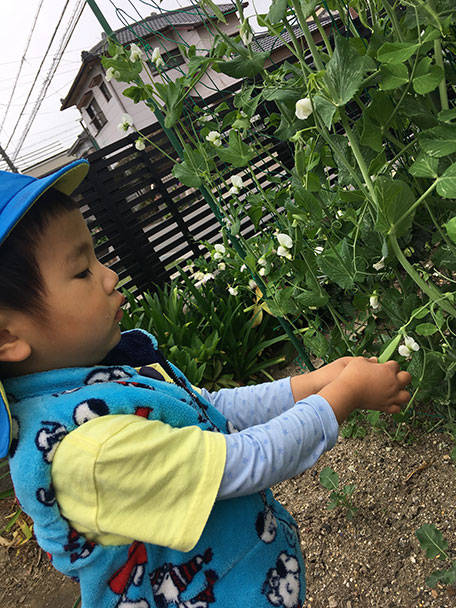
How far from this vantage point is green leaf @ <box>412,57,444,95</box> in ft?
2.68

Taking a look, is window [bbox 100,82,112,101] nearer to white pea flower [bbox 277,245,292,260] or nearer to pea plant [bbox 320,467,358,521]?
white pea flower [bbox 277,245,292,260]

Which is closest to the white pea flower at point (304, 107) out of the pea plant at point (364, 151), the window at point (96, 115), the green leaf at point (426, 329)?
the pea plant at point (364, 151)

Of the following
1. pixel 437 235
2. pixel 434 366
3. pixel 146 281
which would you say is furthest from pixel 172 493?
pixel 146 281

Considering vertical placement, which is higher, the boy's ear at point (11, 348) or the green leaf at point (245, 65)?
the green leaf at point (245, 65)

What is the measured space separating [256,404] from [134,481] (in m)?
0.48

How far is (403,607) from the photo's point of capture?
1291 mm

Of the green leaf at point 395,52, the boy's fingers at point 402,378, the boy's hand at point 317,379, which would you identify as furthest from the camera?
the boy's hand at point 317,379

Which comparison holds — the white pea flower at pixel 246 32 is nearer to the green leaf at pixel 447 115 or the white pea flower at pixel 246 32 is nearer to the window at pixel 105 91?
the green leaf at pixel 447 115

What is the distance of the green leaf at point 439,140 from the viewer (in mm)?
807

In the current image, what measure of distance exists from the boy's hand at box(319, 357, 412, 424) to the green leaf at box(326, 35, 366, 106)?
0.49 meters

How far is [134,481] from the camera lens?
69 centimetres

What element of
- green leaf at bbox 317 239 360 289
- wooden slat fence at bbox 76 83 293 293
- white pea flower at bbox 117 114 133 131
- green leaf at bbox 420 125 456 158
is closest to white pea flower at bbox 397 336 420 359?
green leaf at bbox 317 239 360 289

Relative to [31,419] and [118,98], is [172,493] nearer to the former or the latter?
[31,419]

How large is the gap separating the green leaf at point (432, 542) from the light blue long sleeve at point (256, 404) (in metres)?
0.51
